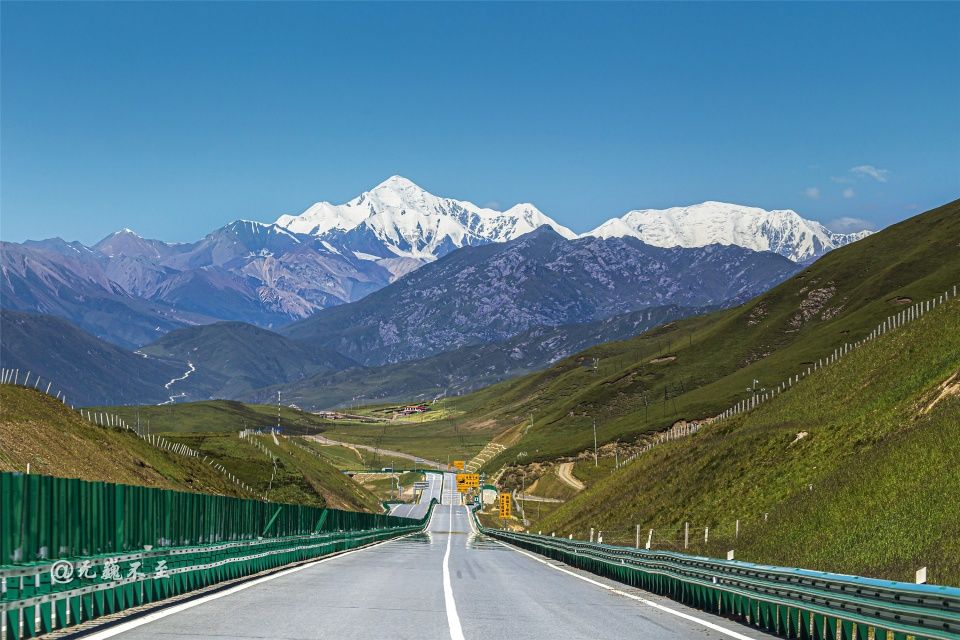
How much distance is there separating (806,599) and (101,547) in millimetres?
12329

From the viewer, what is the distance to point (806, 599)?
19.3 metres

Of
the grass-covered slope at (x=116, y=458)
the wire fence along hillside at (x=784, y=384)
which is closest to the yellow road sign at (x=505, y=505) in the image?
the wire fence along hillside at (x=784, y=384)

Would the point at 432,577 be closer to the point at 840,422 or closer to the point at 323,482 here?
the point at 840,422

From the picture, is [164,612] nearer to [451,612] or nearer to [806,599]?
[451,612]


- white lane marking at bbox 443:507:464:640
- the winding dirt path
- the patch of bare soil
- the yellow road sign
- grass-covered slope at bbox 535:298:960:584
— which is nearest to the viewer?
white lane marking at bbox 443:507:464:640

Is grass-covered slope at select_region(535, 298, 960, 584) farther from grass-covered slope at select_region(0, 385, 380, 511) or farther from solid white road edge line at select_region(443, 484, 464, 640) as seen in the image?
grass-covered slope at select_region(0, 385, 380, 511)

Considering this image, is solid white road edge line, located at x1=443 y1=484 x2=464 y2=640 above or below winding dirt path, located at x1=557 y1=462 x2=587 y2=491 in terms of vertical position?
above

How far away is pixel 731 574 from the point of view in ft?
80.3

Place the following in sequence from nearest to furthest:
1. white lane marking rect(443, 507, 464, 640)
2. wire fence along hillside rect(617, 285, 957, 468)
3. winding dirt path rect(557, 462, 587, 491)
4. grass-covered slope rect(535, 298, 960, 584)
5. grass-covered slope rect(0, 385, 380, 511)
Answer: white lane marking rect(443, 507, 464, 640)
grass-covered slope rect(535, 298, 960, 584)
grass-covered slope rect(0, 385, 380, 511)
wire fence along hillside rect(617, 285, 957, 468)
winding dirt path rect(557, 462, 587, 491)

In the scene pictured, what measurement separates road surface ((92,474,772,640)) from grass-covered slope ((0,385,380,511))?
4313cm

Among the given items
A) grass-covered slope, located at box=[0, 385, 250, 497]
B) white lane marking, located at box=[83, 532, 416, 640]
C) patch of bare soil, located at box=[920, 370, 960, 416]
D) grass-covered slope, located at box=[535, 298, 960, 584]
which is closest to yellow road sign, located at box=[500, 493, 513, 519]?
grass-covered slope, located at box=[535, 298, 960, 584]

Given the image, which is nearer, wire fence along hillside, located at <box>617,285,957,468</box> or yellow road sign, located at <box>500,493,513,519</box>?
wire fence along hillside, located at <box>617,285,957,468</box>

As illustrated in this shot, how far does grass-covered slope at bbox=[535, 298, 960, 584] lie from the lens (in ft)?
128

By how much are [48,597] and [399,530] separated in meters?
94.4
